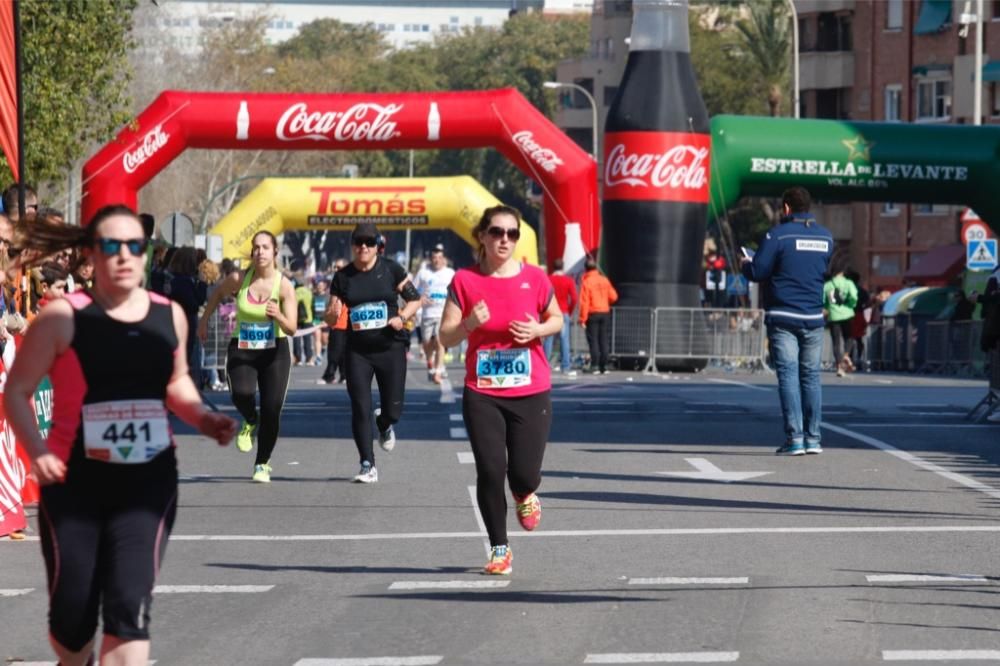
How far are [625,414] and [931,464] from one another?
258 inches

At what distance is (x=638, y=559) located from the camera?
11.0 metres

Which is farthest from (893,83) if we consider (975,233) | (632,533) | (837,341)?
(632,533)

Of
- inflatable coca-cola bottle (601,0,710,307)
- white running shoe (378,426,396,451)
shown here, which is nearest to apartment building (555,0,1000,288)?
inflatable coca-cola bottle (601,0,710,307)

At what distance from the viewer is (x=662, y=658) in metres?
8.08

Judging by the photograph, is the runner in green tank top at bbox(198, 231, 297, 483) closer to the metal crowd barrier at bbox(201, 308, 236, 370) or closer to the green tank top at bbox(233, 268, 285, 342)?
the green tank top at bbox(233, 268, 285, 342)

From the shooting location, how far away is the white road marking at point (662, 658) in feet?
26.3

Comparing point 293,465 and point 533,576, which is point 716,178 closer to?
point 293,465

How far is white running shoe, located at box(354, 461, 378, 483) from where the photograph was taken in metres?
15.3

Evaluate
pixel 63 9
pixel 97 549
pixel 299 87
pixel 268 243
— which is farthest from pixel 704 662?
pixel 299 87

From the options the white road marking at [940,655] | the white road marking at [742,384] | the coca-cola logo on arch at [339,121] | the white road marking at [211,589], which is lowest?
the white road marking at [742,384]

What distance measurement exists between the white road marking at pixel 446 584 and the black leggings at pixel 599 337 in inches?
935

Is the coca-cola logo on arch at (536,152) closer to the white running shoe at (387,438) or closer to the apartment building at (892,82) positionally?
the white running shoe at (387,438)

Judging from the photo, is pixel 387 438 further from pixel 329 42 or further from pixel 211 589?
pixel 329 42

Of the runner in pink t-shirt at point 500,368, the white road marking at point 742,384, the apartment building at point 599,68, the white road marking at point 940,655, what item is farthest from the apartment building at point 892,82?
the white road marking at point 940,655
